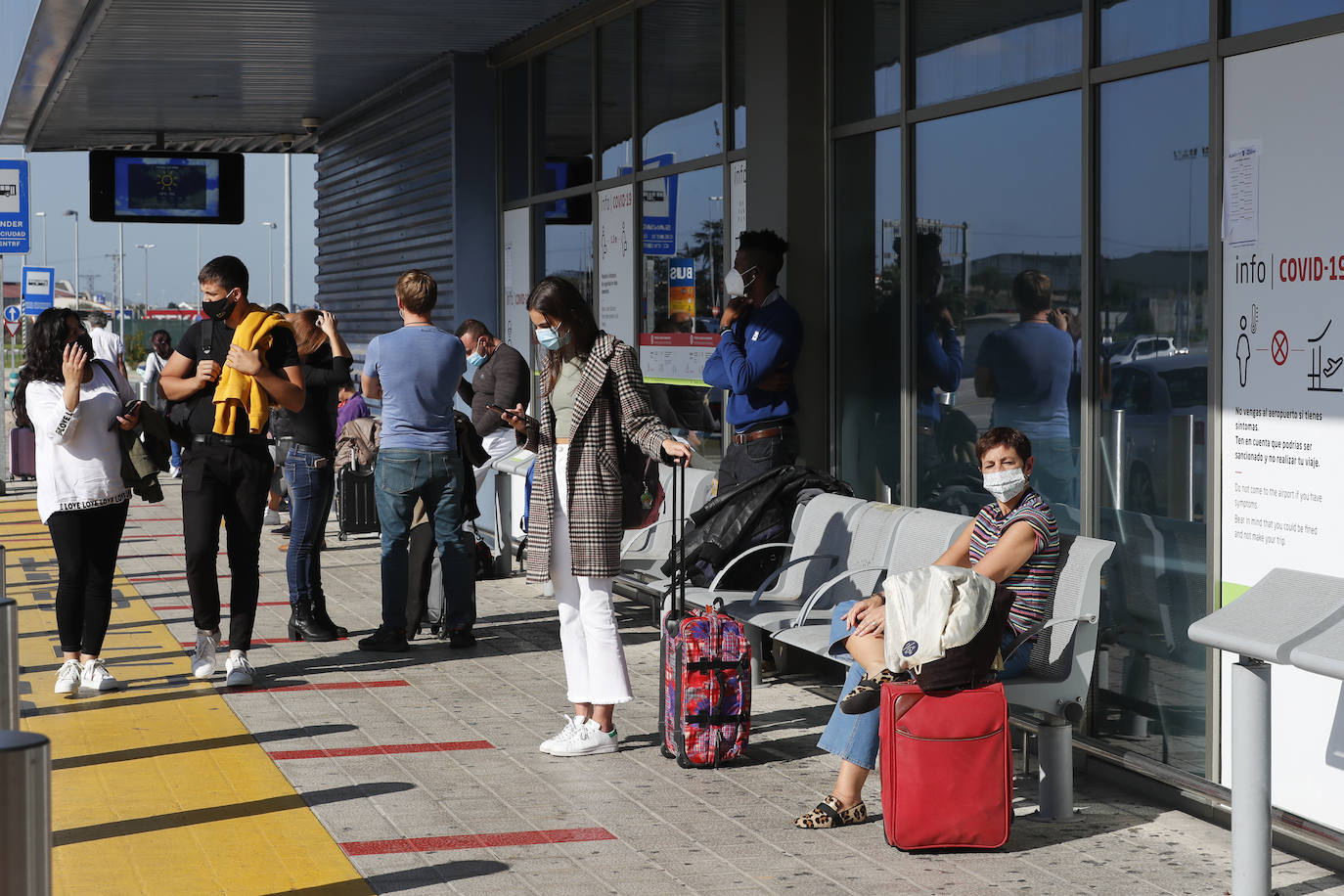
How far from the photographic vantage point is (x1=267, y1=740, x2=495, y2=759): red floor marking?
247 inches

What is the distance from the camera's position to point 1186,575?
224 inches

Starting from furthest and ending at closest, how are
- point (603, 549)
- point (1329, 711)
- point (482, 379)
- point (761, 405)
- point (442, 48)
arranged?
1. point (442, 48)
2. point (482, 379)
3. point (761, 405)
4. point (603, 549)
5. point (1329, 711)

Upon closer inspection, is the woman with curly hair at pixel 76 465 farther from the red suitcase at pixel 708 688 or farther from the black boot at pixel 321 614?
the red suitcase at pixel 708 688

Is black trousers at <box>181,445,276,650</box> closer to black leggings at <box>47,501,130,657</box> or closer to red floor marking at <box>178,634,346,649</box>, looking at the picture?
black leggings at <box>47,501,130,657</box>

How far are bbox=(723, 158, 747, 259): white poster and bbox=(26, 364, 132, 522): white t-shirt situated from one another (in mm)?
3642

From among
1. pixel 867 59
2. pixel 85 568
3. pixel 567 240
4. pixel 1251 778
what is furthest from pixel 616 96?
pixel 1251 778

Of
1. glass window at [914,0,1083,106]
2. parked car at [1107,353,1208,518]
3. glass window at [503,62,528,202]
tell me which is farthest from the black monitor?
parked car at [1107,353,1208,518]

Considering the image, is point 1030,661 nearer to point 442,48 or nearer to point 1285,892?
point 1285,892

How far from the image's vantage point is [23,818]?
9.86 ft

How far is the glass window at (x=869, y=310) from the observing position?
7.86 metres

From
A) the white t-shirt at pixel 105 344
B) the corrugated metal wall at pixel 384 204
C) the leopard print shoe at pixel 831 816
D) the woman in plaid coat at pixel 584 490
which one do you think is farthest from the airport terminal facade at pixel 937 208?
the white t-shirt at pixel 105 344

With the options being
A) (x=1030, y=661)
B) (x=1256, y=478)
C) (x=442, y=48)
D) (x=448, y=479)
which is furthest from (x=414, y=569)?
(x=442, y=48)

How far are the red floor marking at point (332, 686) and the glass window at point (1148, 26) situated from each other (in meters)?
4.31

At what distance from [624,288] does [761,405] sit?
332cm
